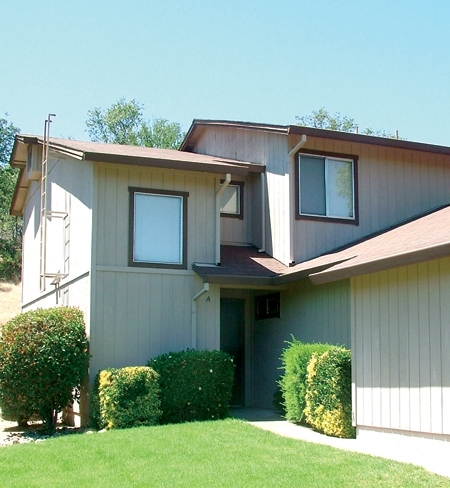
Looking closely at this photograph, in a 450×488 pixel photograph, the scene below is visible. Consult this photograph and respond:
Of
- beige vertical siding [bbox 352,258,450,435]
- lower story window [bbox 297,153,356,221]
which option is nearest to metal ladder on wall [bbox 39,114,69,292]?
lower story window [bbox 297,153,356,221]

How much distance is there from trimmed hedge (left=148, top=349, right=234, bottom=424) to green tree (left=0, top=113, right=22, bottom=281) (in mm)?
27085

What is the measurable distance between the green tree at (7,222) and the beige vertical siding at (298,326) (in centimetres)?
2481

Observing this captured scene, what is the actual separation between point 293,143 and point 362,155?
163 centimetres

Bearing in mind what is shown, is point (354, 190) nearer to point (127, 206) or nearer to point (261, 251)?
point (261, 251)

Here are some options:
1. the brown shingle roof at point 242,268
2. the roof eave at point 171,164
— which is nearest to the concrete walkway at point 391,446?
the brown shingle roof at point 242,268

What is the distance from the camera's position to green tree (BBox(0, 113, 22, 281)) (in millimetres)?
38625

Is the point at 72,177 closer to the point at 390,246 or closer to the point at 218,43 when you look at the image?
the point at 218,43

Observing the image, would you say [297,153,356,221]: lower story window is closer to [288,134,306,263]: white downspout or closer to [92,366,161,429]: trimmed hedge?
[288,134,306,263]: white downspout

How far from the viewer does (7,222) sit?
1697 inches

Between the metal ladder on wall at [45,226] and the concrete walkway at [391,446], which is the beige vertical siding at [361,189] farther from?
the metal ladder on wall at [45,226]

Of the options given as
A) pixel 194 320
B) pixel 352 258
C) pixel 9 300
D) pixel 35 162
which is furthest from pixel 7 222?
pixel 352 258

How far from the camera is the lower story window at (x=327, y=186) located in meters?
15.7

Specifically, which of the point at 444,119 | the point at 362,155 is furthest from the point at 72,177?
the point at 444,119

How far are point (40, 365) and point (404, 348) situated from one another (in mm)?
6031
